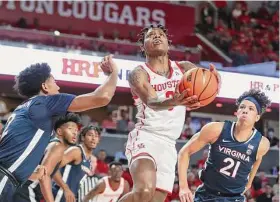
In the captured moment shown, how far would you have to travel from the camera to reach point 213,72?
16.6ft

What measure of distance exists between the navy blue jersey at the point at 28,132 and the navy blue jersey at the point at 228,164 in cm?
177

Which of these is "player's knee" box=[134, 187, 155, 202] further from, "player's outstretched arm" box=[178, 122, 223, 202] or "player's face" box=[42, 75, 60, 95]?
"player's face" box=[42, 75, 60, 95]

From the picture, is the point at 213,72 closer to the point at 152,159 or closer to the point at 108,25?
the point at 152,159

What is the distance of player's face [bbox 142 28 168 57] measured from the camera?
18.1ft

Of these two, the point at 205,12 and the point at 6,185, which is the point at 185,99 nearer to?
the point at 6,185

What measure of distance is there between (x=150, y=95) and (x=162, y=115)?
327mm

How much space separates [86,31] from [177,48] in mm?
2770

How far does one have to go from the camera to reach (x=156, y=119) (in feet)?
17.8

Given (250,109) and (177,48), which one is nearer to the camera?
(250,109)

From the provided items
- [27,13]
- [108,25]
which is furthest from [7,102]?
[108,25]

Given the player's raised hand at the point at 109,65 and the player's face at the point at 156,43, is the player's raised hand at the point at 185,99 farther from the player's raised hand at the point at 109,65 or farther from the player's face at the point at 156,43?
the player's face at the point at 156,43

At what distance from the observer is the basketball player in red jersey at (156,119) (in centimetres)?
527

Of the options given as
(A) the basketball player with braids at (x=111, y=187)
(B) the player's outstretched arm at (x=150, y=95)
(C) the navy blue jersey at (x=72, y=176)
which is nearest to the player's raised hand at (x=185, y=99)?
(B) the player's outstretched arm at (x=150, y=95)

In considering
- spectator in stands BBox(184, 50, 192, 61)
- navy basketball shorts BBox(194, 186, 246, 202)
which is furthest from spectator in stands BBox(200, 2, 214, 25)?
navy basketball shorts BBox(194, 186, 246, 202)
